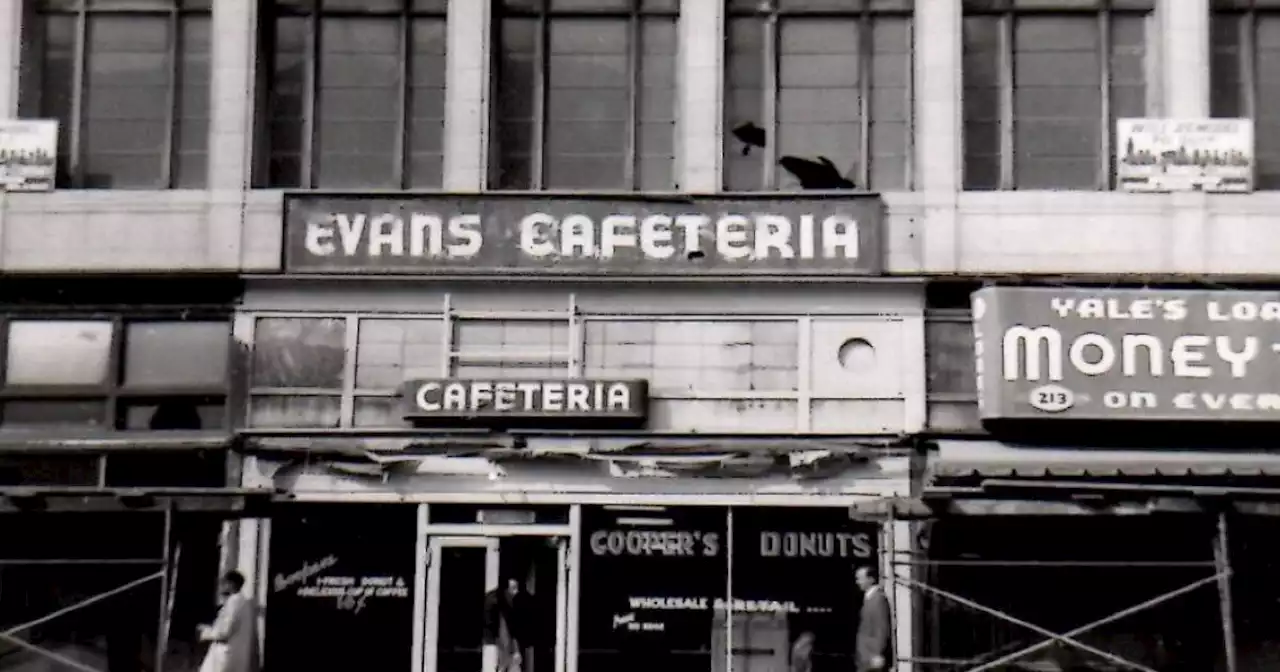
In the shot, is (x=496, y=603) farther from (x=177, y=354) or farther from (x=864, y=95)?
(x=864, y=95)

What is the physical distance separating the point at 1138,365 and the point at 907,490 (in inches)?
115

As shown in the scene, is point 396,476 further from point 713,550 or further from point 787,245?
point 787,245

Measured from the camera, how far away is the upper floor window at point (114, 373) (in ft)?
63.9

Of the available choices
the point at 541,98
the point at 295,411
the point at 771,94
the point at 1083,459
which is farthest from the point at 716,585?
the point at 541,98

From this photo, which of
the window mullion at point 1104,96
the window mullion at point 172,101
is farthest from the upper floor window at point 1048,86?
the window mullion at point 172,101

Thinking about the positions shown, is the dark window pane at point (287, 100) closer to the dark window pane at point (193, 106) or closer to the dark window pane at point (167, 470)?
the dark window pane at point (193, 106)

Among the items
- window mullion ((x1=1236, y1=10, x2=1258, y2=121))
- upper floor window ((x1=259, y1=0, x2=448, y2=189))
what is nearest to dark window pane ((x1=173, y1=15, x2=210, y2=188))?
upper floor window ((x1=259, y1=0, x2=448, y2=189))

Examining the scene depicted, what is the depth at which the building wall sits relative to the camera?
1939 centimetres

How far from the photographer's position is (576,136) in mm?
20094

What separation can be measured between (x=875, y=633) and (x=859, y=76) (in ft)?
22.3

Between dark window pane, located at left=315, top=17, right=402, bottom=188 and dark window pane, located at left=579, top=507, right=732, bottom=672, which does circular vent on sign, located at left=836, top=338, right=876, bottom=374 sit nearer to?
dark window pane, located at left=579, top=507, right=732, bottom=672

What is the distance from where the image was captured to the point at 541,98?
20.1 meters

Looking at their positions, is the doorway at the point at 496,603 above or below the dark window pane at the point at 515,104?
below

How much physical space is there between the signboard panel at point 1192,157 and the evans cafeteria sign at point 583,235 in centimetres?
313
